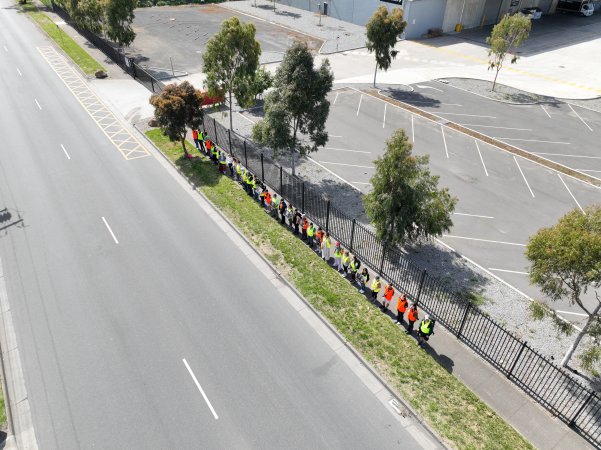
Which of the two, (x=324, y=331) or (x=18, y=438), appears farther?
(x=324, y=331)

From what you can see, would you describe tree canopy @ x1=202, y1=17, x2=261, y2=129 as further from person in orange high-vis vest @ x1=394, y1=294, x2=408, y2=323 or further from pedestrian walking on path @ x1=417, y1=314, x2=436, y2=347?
pedestrian walking on path @ x1=417, y1=314, x2=436, y2=347

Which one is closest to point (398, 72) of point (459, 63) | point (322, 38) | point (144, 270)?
point (459, 63)

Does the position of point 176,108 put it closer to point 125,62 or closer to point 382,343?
point 382,343

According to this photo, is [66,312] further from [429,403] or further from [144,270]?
[429,403]

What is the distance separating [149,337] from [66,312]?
3.39 meters

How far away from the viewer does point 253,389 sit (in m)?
12.1

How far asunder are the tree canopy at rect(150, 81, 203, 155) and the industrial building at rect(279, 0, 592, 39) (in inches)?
1482

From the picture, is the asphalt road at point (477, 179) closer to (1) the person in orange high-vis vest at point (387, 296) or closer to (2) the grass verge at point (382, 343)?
(1) the person in orange high-vis vest at point (387, 296)

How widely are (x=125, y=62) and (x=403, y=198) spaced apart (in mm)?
33697

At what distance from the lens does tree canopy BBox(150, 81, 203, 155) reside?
21.9 meters

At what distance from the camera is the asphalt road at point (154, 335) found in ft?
36.6

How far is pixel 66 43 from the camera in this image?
45000 mm

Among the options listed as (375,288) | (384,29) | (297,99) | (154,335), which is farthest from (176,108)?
(384,29)

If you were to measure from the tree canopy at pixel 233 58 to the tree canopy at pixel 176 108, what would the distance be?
3.03 meters
